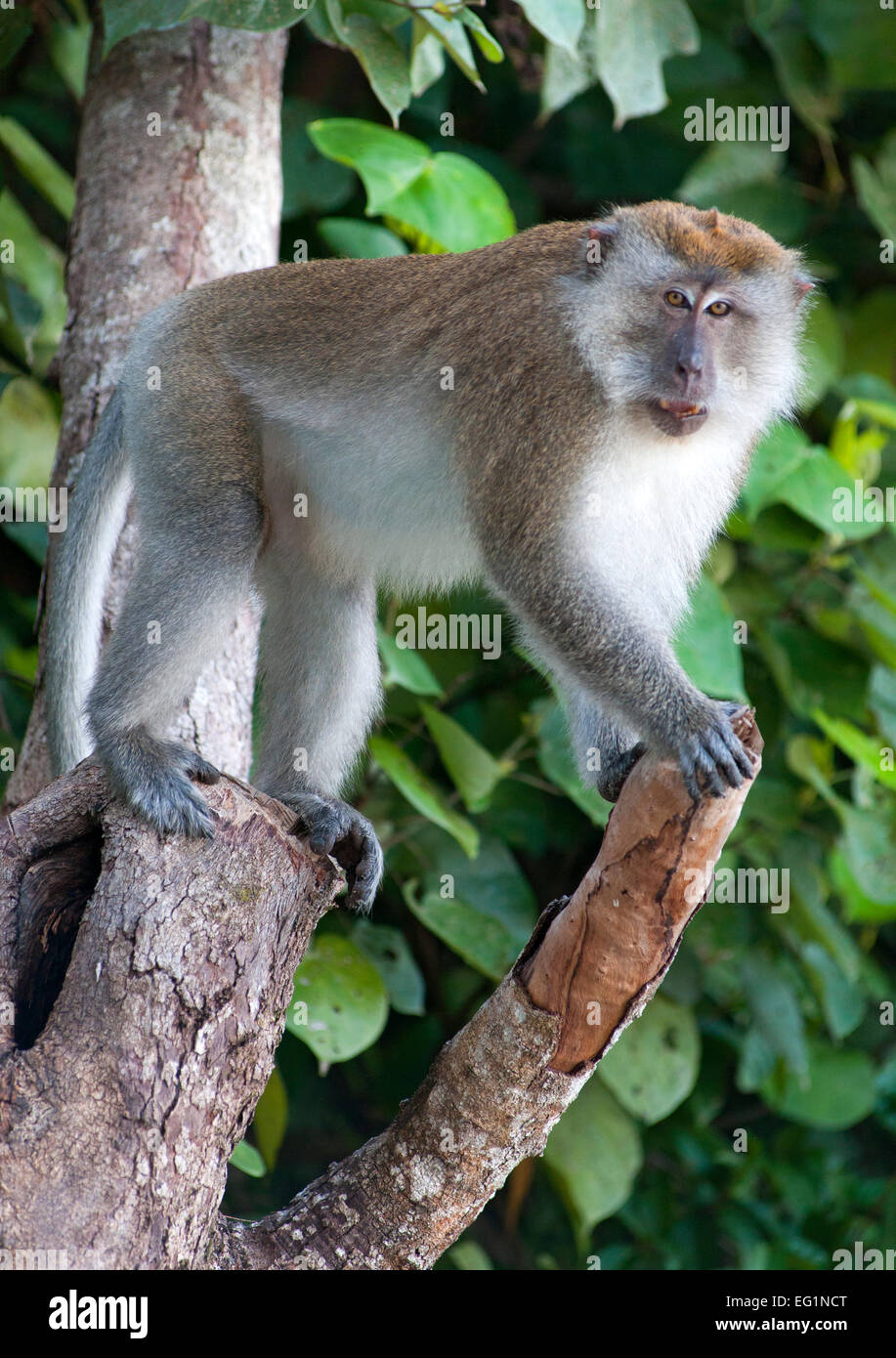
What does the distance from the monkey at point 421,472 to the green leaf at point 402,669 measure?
0.27m

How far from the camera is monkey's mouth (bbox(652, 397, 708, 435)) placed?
4.28 meters

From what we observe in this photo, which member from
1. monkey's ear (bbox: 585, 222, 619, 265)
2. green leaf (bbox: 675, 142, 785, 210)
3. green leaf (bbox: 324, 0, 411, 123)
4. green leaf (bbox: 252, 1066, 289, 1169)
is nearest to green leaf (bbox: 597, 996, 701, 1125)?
green leaf (bbox: 252, 1066, 289, 1169)

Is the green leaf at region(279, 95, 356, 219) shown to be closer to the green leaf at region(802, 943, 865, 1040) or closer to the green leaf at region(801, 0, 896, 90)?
the green leaf at region(801, 0, 896, 90)

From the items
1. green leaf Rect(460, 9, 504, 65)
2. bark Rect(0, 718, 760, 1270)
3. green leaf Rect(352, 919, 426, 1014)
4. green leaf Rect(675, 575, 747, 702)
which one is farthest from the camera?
green leaf Rect(352, 919, 426, 1014)

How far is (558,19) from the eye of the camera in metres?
5.12

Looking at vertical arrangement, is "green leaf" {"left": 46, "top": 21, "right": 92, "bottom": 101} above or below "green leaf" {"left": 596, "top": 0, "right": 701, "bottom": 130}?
above

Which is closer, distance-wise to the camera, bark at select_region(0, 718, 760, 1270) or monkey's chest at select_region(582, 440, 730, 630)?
bark at select_region(0, 718, 760, 1270)

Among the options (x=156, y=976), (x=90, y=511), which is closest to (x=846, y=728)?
(x=90, y=511)

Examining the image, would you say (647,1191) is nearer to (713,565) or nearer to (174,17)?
(713,565)

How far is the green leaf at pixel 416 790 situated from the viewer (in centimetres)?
539

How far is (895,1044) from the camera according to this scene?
8.08 m

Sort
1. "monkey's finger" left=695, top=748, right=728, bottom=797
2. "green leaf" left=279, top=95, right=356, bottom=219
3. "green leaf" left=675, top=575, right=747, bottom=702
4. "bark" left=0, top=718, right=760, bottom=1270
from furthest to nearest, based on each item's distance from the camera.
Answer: "green leaf" left=279, top=95, right=356, bottom=219
"green leaf" left=675, top=575, right=747, bottom=702
"monkey's finger" left=695, top=748, right=728, bottom=797
"bark" left=0, top=718, right=760, bottom=1270

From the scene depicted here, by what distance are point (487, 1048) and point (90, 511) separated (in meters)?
2.33

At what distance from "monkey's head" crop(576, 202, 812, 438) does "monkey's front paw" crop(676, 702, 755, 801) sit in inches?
39.2
